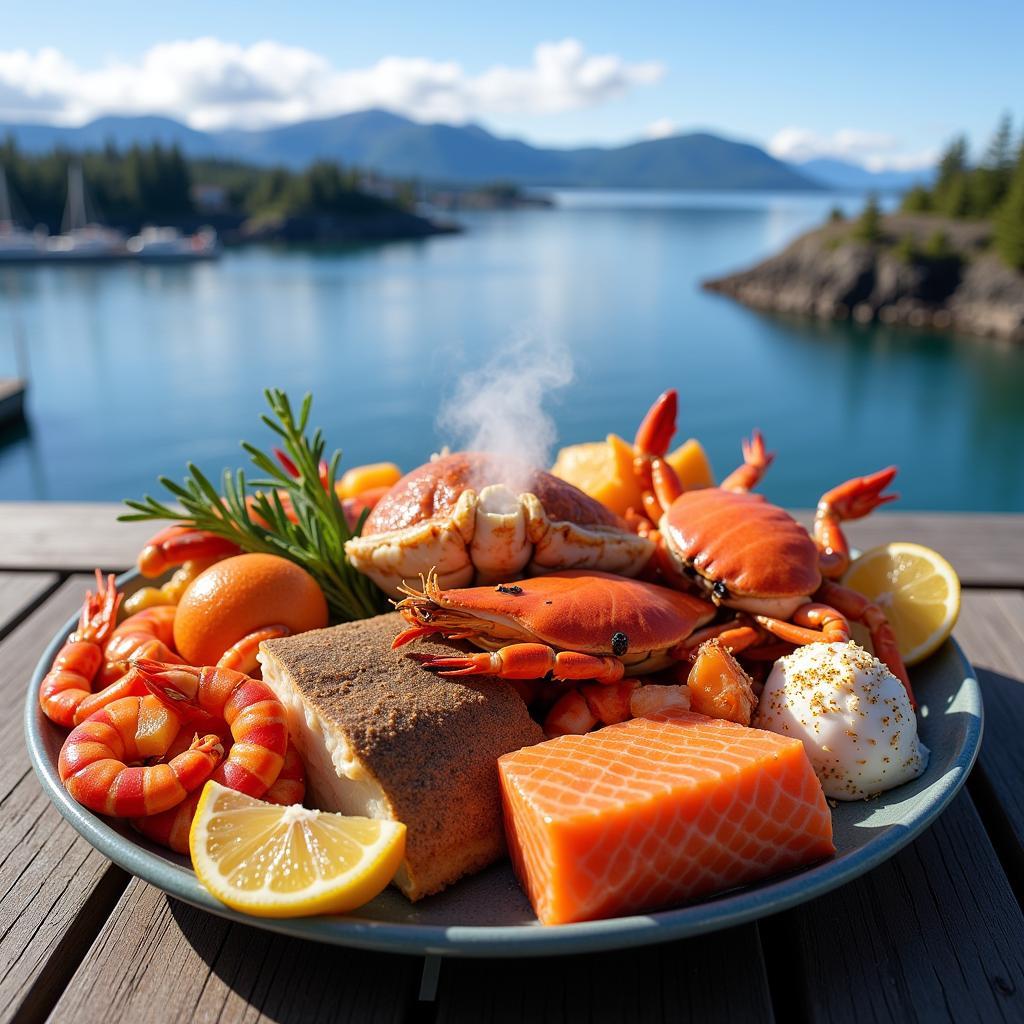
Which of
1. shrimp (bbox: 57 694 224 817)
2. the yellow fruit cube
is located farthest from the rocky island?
shrimp (bbox: 57 694 224 817)

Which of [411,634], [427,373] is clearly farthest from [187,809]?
[427,373]

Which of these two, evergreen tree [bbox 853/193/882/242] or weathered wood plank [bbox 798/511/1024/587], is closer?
weathered wood plank [bbox 798/511/1024/587]

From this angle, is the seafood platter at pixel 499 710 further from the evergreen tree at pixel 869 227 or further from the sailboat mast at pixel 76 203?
the sailboat mast at pixel 76 203

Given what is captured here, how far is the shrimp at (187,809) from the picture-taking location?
5.29 ft

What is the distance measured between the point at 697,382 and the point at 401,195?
64.5 m

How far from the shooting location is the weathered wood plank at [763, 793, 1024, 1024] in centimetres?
145

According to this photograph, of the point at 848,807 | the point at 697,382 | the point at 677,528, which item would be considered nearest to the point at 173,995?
the point at 848,807

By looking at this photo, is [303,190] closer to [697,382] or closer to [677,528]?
[697,382]

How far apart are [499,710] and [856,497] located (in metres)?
1.67

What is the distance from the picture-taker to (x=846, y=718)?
6.26ft

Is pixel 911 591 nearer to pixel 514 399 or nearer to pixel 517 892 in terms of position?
pixel 514 399

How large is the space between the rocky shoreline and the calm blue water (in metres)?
1.23

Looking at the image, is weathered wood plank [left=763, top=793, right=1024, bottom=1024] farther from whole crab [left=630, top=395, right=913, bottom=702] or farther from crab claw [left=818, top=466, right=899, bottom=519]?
crab claw [left=818, top=466, right=899, bottom=519]

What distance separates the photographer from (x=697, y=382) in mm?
28266
